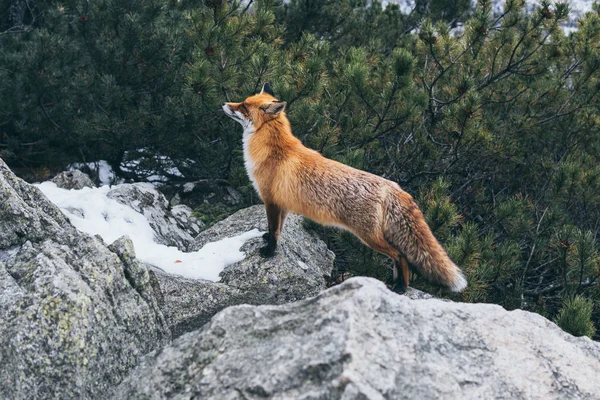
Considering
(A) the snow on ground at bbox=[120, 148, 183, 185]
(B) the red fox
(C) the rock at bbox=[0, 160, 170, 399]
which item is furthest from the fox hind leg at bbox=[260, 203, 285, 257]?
(A) the snow on ground at bbox=[120, 148, 183, 185]

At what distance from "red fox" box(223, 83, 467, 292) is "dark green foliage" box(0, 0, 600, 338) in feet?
4.13

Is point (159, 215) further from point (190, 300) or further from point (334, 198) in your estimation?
point (334, 198)

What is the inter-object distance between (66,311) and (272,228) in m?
2.56

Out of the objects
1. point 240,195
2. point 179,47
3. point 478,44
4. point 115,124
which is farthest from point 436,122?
point 115,124

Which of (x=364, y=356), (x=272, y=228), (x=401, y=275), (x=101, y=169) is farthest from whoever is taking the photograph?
(x=101, y=169)

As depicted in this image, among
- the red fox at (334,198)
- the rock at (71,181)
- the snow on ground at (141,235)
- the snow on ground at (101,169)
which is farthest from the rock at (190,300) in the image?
the snow on ground at (101,169)

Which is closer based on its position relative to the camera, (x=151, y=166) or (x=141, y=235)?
(x=141, y=235)

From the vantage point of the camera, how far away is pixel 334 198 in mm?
5402

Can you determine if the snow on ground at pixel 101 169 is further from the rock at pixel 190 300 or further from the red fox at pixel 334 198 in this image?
the rock at pixel 190 300

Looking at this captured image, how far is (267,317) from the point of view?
3.02 meters

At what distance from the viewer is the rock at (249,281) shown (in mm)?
5074

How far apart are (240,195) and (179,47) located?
2.56 meters

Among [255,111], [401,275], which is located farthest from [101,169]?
[401,275]

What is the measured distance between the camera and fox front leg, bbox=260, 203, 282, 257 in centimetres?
568
